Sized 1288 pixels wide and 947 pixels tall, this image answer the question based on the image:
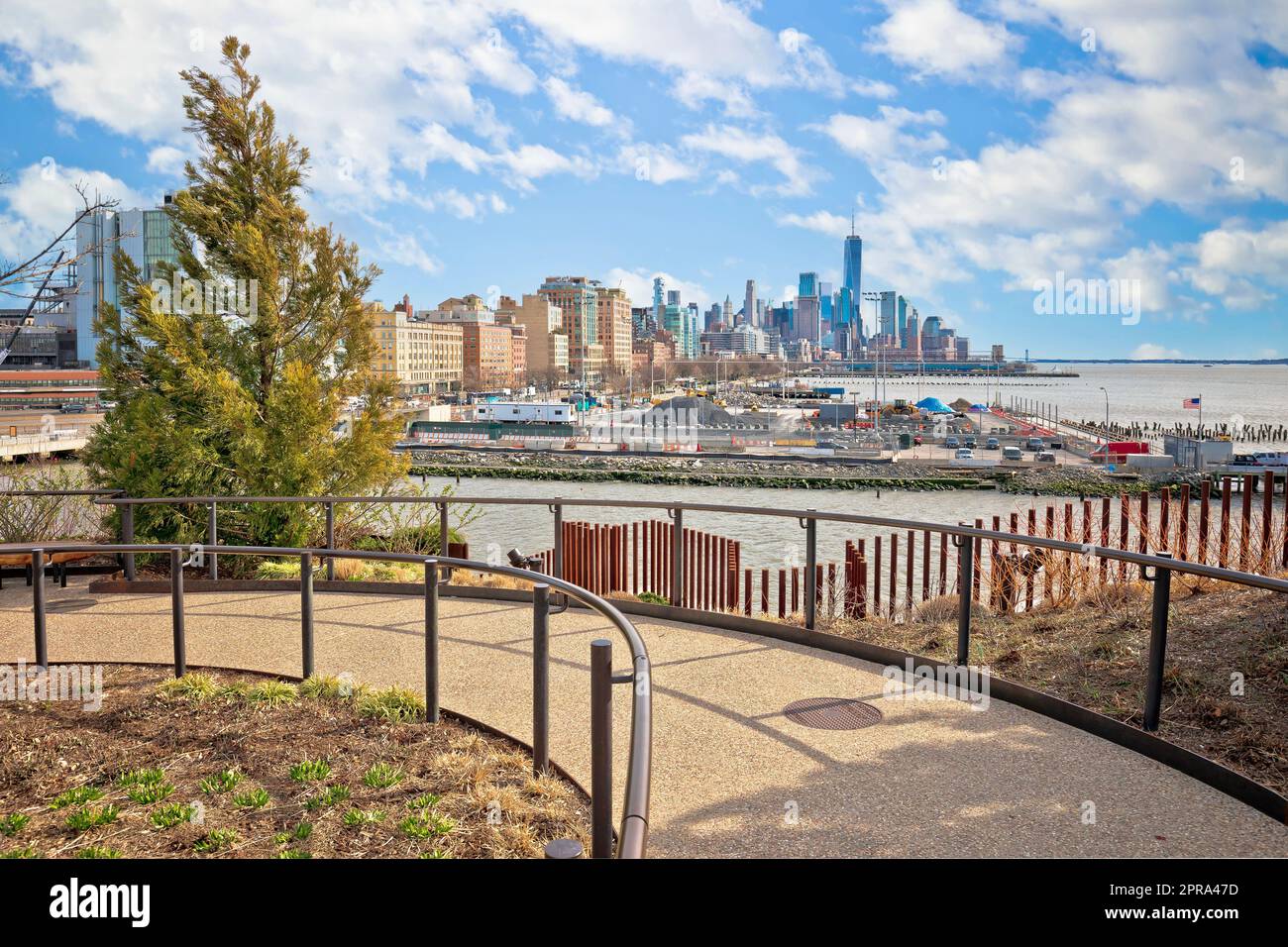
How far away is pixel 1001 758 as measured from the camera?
4973 millimetres

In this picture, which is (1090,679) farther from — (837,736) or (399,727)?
(399,727)

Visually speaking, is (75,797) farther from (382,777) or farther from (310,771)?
(382,777)

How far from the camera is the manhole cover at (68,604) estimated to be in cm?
884

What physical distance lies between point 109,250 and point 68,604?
651 centimetres

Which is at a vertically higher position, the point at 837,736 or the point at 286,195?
the point at 286,195

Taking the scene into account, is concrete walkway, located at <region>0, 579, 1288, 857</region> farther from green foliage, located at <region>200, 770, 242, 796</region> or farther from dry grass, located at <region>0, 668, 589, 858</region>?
green foliage, located at <region>200, 770, 242, 796</region>

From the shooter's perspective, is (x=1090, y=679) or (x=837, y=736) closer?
(x=837, y=736)

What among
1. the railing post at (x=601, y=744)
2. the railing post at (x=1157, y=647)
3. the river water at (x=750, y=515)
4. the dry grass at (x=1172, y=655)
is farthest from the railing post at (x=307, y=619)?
the river water at (x=750, y=515)

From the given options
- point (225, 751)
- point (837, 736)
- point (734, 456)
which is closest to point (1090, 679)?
point (837, 736)

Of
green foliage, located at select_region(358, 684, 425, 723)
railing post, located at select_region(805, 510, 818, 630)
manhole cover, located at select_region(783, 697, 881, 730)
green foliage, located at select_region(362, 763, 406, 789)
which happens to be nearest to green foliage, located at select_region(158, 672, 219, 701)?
green foliage, located at select_region(358, 684, 425, 723)

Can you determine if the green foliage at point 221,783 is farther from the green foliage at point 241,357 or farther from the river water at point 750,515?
the river water at point 750,515

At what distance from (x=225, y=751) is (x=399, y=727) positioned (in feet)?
2.94

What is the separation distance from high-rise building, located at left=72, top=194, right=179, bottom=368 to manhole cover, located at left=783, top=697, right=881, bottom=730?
4521 mm

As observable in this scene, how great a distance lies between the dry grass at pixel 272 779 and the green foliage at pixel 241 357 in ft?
23.2
